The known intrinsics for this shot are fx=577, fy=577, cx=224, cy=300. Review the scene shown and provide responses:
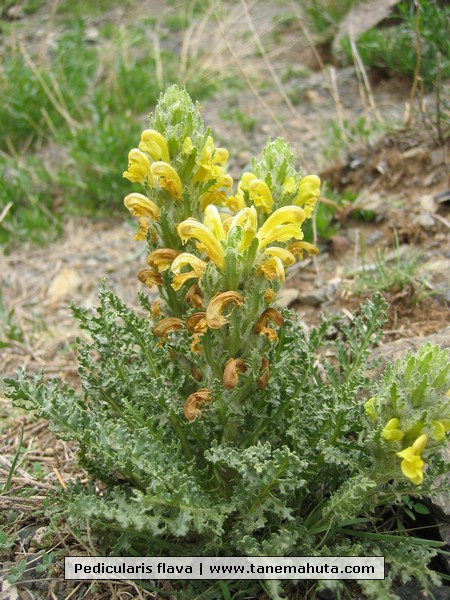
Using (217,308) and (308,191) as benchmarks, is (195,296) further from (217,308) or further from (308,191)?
(308,191)

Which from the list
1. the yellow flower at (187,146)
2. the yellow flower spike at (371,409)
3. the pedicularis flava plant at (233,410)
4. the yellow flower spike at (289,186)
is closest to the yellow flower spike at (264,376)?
the pedicularis flava plant at (233,410)

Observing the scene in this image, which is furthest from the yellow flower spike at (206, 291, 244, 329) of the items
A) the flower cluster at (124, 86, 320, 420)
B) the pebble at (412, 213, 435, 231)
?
the pebble at (412, 213, 435, 231)

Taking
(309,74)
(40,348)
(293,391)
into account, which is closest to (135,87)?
(309,74)

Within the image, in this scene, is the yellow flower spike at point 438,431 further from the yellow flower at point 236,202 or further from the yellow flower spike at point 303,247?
the yellow flower at point 236,202

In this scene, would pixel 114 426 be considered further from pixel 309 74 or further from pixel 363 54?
Result: pixel 309 74
